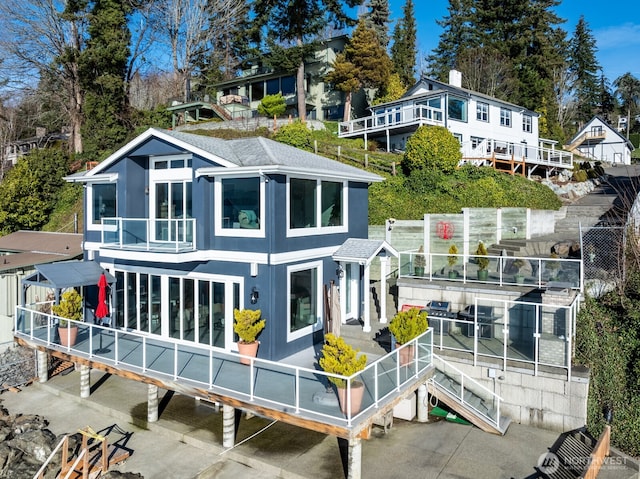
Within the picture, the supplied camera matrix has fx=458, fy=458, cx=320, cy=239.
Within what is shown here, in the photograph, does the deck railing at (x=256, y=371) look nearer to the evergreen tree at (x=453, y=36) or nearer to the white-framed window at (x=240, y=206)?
the white-framed window at (x=240, y=206)

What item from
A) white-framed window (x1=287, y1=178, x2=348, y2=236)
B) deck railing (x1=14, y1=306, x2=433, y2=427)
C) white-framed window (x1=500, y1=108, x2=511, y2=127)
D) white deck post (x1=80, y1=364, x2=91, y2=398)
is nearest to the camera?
deck railing (x1=14, y1=306, x2=433, y2=427)

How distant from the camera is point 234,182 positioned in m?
12.8

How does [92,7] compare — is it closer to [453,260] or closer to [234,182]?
[234,182]

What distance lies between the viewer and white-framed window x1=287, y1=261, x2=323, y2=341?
12.7 metres

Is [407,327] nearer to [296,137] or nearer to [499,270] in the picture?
[499,270]

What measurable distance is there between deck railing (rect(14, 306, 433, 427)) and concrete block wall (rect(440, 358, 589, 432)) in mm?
2026

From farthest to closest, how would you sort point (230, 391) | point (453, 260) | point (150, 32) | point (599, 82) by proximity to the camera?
point (599, 82), point (150, 32), point (453, 260), point (230, 391)

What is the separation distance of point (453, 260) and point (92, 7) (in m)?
36.3

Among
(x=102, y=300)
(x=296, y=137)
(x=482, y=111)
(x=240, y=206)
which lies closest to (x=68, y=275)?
(x=102, y=300)

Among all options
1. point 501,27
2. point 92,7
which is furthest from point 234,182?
point 501,27

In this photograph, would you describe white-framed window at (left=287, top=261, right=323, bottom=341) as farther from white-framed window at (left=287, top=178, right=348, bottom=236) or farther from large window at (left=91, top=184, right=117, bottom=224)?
large window at (left=91, top=184, right=117, bottom=224)

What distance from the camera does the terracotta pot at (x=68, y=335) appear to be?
13.0 metres

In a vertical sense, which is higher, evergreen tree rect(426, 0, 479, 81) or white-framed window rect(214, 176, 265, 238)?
evergreen tree rect(426, 0, 479, 81)

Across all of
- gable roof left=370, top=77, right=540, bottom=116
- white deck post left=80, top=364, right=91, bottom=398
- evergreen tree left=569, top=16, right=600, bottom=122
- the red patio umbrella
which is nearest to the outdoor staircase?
the red patio umbrella
